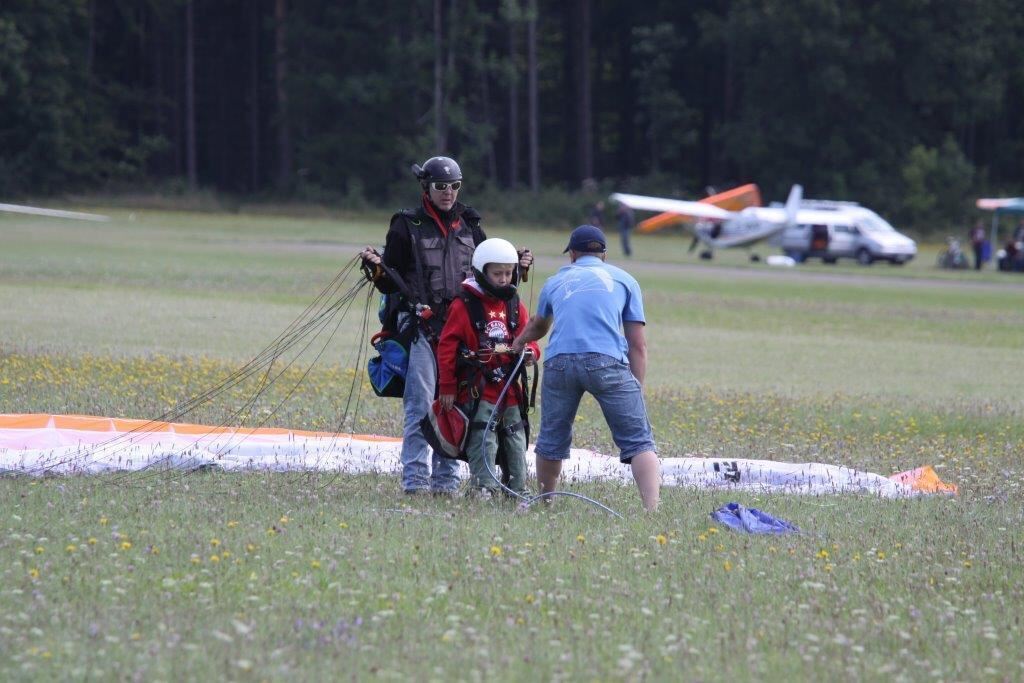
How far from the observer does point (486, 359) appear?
809 cm

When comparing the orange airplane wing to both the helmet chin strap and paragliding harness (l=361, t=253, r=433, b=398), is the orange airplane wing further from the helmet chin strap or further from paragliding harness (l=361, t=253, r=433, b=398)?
the helmet chin strap

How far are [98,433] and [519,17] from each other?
63463 mm

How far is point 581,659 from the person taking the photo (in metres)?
5.13

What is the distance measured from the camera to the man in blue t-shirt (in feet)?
25.7

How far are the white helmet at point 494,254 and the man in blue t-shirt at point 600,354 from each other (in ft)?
0.94

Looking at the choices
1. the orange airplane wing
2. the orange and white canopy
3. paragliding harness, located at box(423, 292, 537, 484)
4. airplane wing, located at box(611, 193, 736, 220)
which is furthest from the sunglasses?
the orange airplane wing

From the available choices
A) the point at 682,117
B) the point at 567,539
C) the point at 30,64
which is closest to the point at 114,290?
the point at 567,539

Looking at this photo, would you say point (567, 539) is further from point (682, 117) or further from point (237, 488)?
point (682, 117)

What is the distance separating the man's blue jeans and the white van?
136 ft

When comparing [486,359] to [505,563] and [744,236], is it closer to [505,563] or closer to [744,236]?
[505,563]

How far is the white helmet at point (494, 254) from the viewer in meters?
7.95

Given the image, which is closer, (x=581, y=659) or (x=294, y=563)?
(x=581, y=659)

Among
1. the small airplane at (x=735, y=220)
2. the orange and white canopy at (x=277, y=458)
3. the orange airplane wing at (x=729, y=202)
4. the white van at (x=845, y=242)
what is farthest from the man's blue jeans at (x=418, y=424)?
the orange airplane wing at (x=729, y=202)

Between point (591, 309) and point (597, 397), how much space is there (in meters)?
0.50
